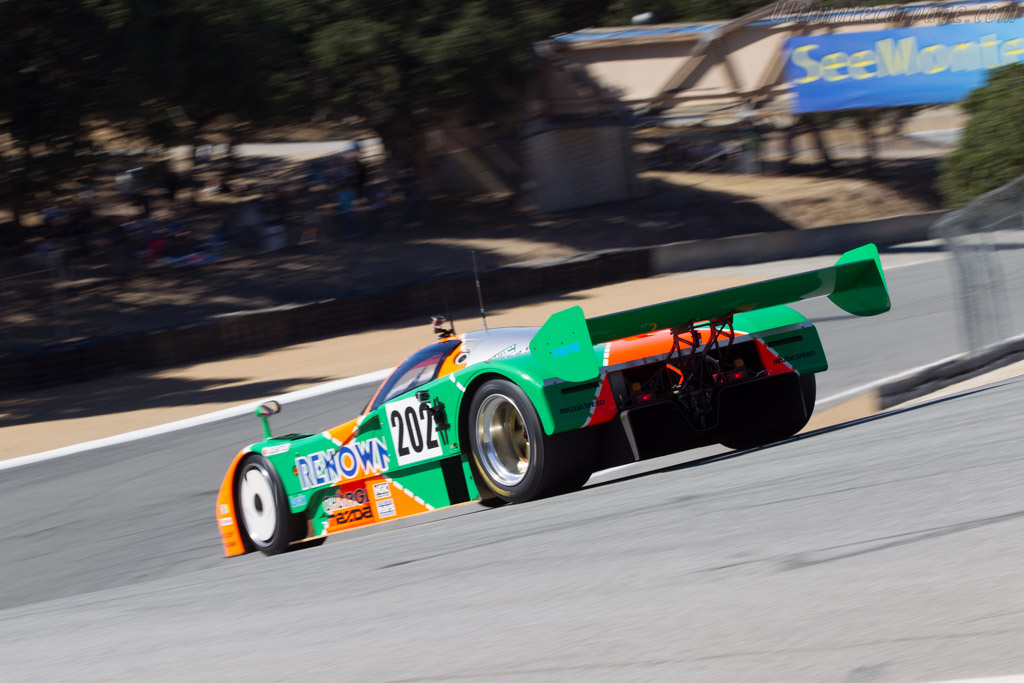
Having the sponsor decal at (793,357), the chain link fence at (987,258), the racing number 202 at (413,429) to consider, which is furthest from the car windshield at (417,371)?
the chain link fence at (987,258)

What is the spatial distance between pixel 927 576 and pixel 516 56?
31406 mm

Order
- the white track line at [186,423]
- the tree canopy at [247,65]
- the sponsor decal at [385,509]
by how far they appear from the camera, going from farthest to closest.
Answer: the tree canopy at [247,65], the white track line at [186,423], the sponsor decal at [385,509]

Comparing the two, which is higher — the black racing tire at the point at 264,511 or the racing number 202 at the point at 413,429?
the racing number 202 at the point at 413,429

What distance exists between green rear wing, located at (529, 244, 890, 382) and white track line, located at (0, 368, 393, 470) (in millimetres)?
9132

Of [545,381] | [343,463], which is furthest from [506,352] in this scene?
[343,463]

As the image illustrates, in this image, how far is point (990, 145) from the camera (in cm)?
2247

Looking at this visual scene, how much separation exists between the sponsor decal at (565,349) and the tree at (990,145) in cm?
1842

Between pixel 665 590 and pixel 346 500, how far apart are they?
418 centimetres

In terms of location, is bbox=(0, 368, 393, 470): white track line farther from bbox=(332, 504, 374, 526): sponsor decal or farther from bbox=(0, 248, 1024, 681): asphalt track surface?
bbox=(0, 248, 1024, 681): asphalt track surface

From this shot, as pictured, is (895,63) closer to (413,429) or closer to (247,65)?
(247,65)

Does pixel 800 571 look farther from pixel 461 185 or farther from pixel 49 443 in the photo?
pixel 461 185

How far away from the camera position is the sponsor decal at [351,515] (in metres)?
7.10

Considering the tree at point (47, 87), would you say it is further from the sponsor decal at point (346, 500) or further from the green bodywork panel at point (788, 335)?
the green bodywork panel at point (788, 335)

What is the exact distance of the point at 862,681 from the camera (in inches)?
91.7
